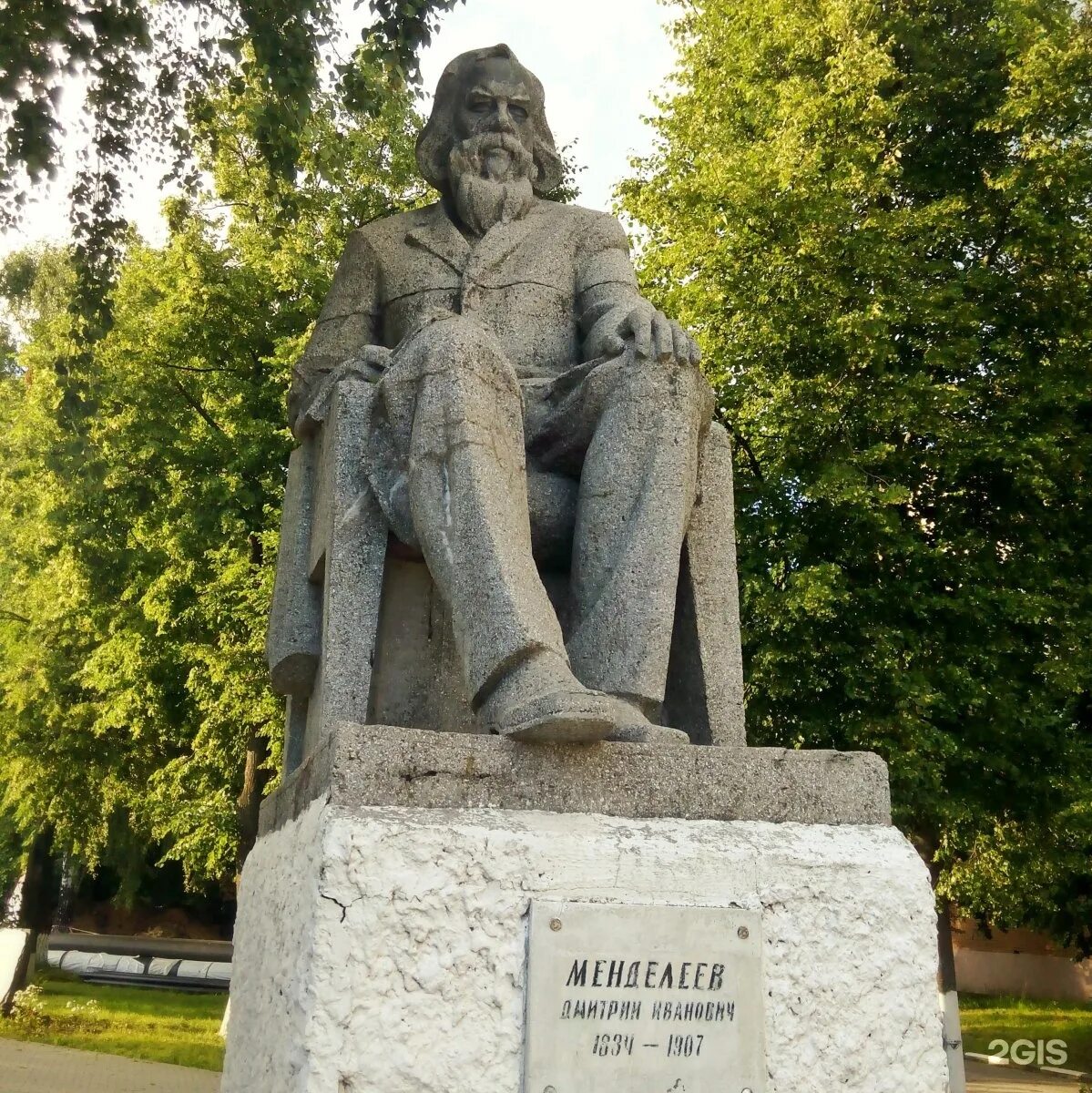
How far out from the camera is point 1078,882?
13.4m

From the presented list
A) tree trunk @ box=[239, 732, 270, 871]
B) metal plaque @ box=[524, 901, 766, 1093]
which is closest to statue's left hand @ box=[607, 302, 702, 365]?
metal plaque @ box=[524, 901, 766, 1093]

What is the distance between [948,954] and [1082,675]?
2.98 metres

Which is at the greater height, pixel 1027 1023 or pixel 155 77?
pixel 155 77

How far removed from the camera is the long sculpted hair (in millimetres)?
4328

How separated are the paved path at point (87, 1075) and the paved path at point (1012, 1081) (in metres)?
6.59

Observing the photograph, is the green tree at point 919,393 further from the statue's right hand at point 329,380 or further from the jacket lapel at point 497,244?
the statue's right hand at point 329,380

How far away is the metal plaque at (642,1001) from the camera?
2.34 meters

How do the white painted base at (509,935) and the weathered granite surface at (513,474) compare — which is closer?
the white painted base at (509,935)

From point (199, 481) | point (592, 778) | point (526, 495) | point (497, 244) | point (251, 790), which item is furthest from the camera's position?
point (199, 481)

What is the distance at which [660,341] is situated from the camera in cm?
334

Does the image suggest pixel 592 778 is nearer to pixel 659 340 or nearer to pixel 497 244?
pixel 659 340

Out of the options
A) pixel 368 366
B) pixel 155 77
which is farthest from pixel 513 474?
pixel 155 77

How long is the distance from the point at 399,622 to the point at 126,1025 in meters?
12.9

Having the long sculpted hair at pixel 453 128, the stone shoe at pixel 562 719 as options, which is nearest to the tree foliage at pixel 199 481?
the long sculpted hair at pixel 453 128
